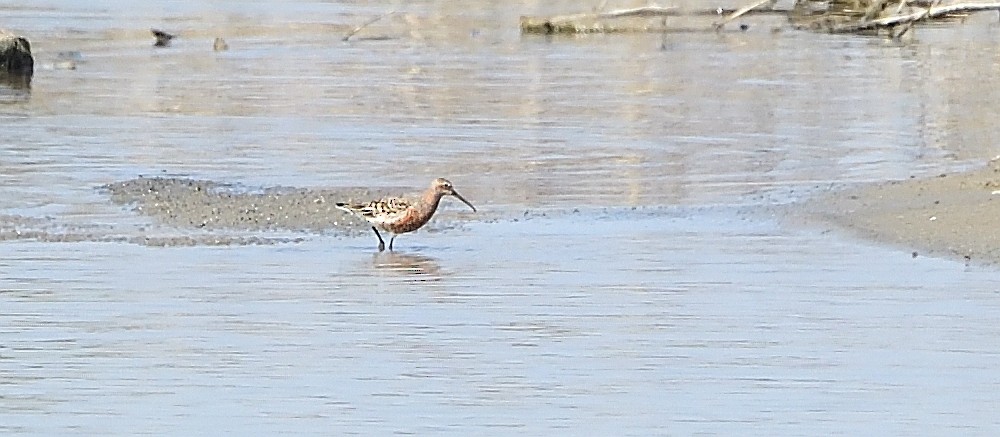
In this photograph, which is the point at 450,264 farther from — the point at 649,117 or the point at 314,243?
the point at 649,117

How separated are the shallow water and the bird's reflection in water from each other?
3 cm

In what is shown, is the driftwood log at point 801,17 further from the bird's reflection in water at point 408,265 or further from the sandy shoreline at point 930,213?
the bird's reflection in water at point 408,265

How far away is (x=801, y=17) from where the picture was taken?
36.4m

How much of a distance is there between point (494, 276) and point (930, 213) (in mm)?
2906

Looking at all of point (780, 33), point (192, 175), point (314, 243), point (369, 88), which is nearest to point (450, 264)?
point (314, 243)

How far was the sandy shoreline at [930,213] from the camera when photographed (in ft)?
35.4

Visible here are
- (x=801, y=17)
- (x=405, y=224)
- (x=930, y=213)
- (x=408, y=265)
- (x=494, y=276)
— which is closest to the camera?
(x=494, y=276)

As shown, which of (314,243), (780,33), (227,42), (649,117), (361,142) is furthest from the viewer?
(780,33)

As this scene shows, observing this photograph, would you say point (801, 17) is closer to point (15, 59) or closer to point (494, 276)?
point (15, 59)

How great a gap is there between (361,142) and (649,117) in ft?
11.2

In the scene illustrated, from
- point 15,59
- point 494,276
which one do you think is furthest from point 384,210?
point 15,59

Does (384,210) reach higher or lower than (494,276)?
higher

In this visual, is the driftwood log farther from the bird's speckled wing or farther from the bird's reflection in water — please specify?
the bird's reflection in water

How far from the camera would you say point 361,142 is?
687 inches
